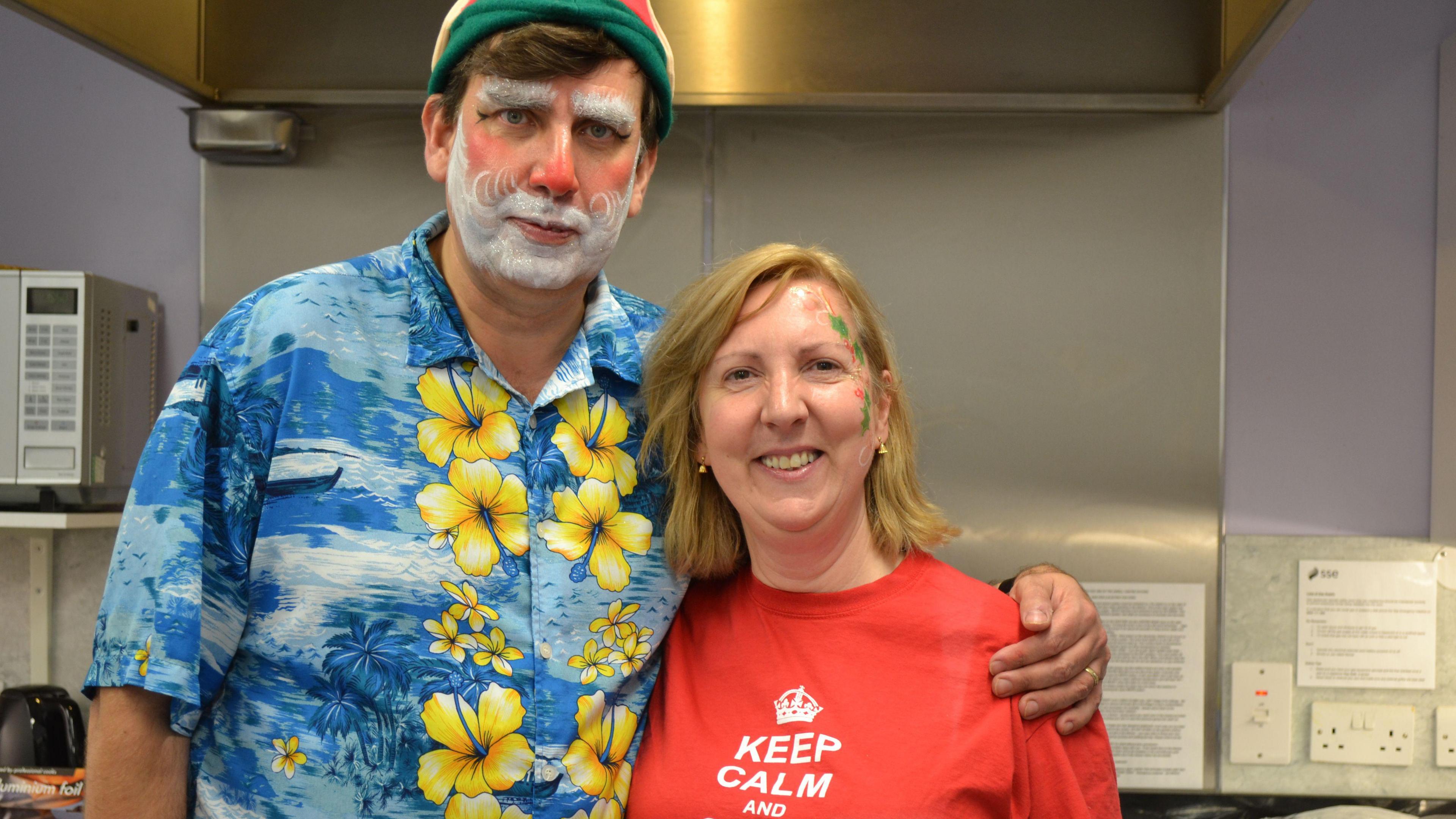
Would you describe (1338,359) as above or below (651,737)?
above

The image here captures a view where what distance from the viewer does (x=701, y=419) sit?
122cm

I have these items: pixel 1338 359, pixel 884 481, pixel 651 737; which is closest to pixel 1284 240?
pixel 1338 359

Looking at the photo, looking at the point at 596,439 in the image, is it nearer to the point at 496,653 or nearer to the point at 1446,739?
the point at 496,653

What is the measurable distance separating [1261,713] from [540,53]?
64.8 inches

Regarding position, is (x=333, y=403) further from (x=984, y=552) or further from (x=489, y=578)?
(x=984, y=552)

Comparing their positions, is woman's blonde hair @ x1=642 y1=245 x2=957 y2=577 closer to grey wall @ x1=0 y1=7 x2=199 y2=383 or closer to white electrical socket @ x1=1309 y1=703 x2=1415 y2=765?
white electrical socket @ x1=1309 y1=703 x2=1415 y2=765

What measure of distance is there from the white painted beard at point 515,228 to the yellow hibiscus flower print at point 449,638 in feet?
1.18

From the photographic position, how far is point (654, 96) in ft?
3.91

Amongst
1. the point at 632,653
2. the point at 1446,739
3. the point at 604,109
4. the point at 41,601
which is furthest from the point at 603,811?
the point at 1446,739

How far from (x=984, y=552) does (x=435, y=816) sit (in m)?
1.16

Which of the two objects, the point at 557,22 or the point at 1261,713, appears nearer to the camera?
the point at 557,22

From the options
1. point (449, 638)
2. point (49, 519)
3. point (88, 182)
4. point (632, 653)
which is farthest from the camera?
point (88, 182)

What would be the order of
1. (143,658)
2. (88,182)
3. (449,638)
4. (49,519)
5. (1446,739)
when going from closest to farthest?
(143,658) < (449,638) < (49,519) < (1446,739) < (88,182)

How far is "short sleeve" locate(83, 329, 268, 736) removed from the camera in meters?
0.94
